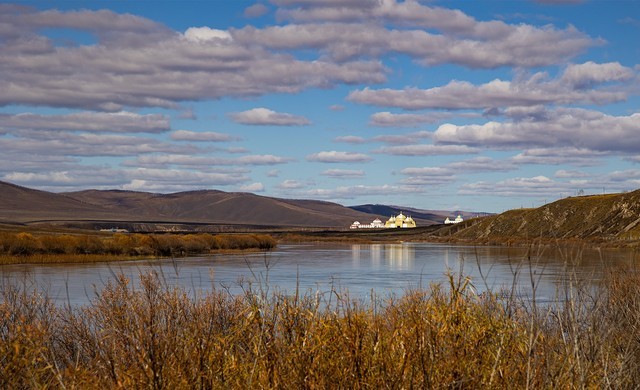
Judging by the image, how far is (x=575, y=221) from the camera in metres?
133

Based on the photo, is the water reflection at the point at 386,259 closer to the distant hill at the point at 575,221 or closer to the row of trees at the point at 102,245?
the row of trees at the point at 102,245

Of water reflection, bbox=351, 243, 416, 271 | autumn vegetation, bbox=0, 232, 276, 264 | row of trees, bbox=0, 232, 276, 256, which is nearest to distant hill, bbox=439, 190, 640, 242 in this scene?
water reflection, bbox=351, 243, 416, 271

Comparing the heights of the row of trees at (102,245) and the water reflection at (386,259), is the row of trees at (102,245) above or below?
above

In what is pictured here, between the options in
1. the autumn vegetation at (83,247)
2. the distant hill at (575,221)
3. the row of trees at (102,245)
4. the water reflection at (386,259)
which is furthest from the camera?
the distant hill at (575,221)

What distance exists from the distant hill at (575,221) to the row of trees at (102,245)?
46.4 m

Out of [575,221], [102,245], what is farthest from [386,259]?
[575,221]

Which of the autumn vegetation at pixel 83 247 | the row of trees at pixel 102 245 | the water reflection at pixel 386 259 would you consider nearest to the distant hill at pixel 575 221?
the water reflection at pixel 386 259

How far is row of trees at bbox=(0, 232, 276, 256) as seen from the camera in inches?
2648

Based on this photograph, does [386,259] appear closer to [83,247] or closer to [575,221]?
[83,247]

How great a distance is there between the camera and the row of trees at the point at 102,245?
67.2m

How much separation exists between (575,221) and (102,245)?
88.1 m

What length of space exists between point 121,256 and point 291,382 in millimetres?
66113

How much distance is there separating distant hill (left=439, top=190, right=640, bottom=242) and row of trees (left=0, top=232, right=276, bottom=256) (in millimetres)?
46399

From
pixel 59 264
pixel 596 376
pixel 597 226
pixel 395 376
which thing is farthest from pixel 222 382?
pixel 597 226
